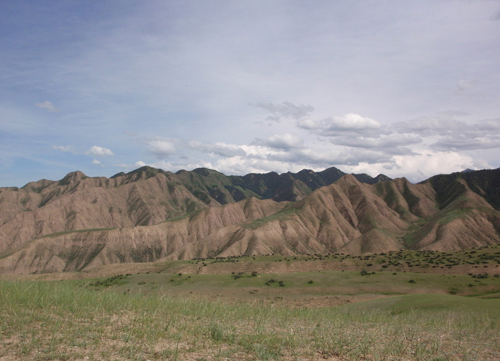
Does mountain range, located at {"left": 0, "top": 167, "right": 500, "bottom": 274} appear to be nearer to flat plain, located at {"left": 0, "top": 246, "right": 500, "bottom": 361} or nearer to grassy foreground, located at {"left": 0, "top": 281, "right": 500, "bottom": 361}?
flat plain, located at {"left": 0, "top": 246, "right": 500, "bottom": 361}

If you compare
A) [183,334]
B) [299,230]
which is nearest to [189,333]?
[183,334]

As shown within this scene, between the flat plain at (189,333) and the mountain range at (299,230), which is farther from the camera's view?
the mountain range at (299,230)

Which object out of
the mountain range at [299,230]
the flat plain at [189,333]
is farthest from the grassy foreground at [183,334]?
the mountain range at [299,230]

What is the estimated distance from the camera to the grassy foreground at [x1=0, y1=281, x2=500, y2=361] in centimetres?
862

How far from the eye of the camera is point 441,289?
49906mm

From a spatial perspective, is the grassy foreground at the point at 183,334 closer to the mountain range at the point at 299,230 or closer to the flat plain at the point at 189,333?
the flat plain at the point at 189,333

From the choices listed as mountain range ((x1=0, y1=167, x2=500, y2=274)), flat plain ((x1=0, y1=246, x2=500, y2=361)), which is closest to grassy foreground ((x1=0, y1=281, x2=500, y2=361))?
flat plain ((x1=0, y1=246, x2=500, y2=361))

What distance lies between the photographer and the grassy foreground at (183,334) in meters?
8.62

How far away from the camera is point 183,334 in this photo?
33.3ft

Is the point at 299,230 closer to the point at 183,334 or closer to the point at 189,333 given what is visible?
the point at 189,333

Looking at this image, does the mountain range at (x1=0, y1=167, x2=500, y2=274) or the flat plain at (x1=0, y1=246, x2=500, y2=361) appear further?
the mountain range at (x1=0, y1=167, x2=500, y2=274)

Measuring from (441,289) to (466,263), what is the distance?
1647cm

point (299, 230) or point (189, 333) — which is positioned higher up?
point (189, 333)

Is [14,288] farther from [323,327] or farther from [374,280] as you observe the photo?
[374,280]
